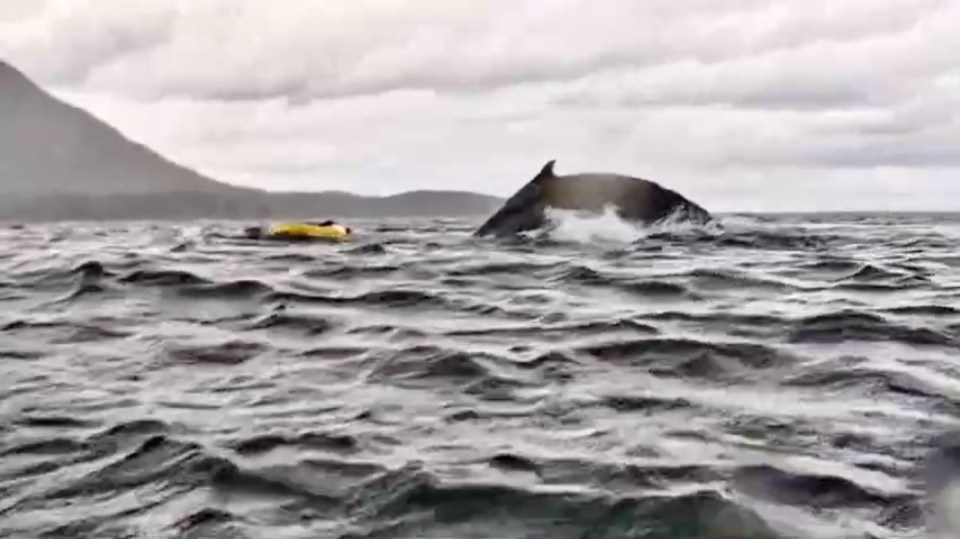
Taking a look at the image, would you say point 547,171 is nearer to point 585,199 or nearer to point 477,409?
point 585,199

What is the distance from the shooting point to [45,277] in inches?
726

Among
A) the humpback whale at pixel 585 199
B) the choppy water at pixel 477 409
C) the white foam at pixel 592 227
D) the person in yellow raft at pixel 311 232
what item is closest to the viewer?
the choppy water at pixel 477 409

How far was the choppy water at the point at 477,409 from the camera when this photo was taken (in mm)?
6090

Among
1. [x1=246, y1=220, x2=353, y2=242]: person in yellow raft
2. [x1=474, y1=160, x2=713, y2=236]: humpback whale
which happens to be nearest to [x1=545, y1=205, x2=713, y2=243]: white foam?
[x1=474, y1=160, x2=713, y2=236]: humpback whale

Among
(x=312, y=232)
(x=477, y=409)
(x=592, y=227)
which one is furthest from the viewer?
(x=312, y=232)

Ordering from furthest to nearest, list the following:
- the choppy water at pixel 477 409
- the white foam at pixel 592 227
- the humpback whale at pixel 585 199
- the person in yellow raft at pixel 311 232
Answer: the person in yellow raft at pixel 311 232 → the humpback whale at pixel 585 199 → the white foam at pixel 592 227 → the choppy water at pixel 477 409

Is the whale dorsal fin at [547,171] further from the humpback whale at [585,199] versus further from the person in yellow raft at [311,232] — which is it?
the person in yellow raft at [311,232]

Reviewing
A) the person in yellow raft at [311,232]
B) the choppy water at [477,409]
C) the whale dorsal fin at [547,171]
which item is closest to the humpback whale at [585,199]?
the whale dorsal fin at [547,171]

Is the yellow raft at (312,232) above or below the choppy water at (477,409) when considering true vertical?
above

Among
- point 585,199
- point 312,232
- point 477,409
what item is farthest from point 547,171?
point 477,409

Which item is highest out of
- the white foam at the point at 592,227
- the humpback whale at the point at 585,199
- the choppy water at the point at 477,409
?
the humpback whale at the point at 585,199

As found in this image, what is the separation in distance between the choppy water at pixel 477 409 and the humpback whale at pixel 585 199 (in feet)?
34.2

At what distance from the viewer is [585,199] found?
27.2 metres

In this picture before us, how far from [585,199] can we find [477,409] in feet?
62.8
